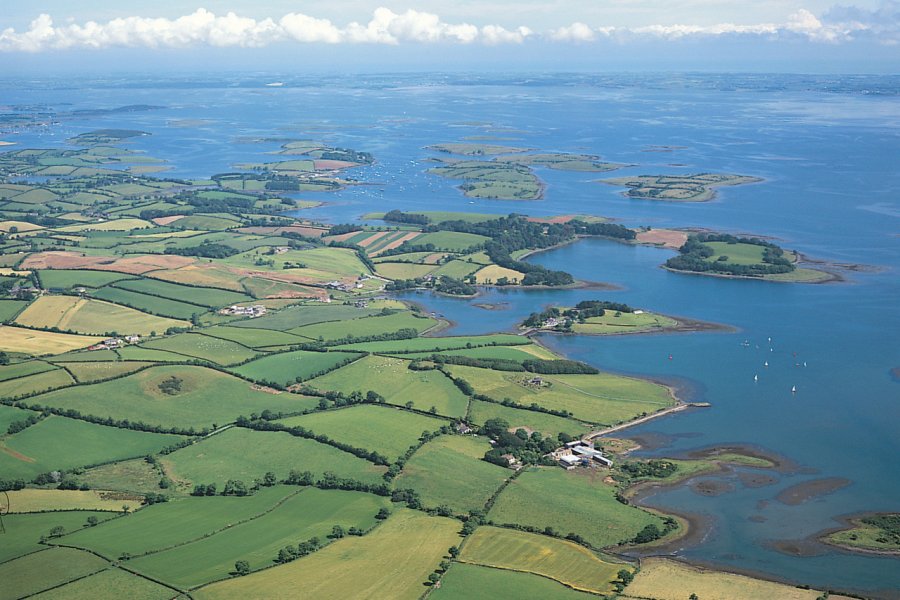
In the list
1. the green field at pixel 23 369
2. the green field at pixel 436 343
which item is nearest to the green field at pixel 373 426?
the green field at pixel 436 343

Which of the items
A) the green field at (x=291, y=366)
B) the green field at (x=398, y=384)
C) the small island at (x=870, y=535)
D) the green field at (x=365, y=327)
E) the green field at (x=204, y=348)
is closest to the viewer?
the small island at (x=870, y=535)

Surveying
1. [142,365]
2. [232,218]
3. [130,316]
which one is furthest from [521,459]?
[232,218]

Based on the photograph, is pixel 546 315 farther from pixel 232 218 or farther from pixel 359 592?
pixel 232 218

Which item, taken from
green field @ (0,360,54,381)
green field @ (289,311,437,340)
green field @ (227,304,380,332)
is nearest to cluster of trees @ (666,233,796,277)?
green field @ (289,311,437,340)

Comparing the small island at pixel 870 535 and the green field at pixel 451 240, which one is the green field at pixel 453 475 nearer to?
the small island at pixel 870 535

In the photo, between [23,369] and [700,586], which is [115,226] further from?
[700,586]

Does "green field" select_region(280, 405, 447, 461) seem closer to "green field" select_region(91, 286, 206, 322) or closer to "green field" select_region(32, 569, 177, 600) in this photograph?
"green field" select_region(32, 569, 177, 600)
